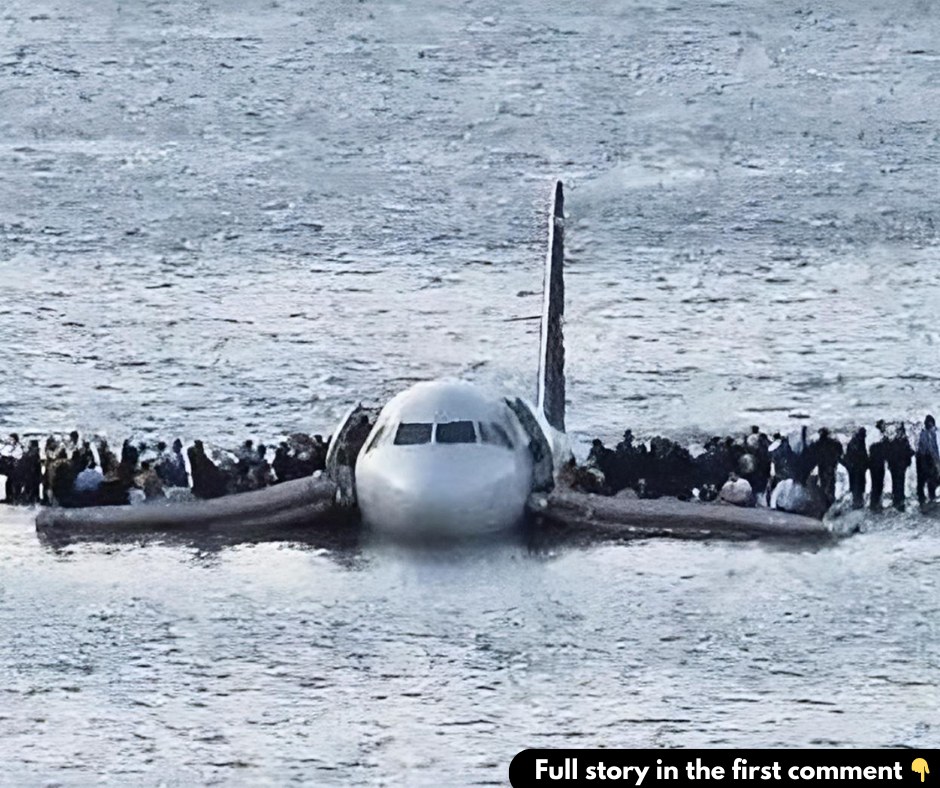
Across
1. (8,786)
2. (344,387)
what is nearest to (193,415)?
(344,387)

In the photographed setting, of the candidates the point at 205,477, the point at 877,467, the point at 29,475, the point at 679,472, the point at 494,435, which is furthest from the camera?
the point at 29,475

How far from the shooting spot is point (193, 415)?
60.8m

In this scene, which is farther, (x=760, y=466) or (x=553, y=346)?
(x=553, y=346)

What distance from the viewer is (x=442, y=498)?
1574 inches

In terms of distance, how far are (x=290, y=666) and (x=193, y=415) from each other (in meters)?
23.9

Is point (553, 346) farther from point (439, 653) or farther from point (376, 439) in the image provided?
point (439, 653)

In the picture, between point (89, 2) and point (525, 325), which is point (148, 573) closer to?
point (525, 325)

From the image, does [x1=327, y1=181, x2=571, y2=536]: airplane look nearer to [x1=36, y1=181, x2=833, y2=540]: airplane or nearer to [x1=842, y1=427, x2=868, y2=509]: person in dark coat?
[x1=36, y1=181, x2=833, y2=540]: airplane

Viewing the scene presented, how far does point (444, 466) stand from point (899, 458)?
35.3ft

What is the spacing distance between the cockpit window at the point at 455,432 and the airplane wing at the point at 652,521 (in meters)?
2.45

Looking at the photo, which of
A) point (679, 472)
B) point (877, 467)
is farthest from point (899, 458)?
point (679, 472)

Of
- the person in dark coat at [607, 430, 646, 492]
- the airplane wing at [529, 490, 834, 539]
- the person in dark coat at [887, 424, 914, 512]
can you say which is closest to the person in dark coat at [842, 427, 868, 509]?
the person in dark coat at [887, 424, 914, 512]

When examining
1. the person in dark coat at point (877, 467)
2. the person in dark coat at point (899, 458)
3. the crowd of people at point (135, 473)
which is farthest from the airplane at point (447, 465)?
the person in dark coat at point (899, 458)

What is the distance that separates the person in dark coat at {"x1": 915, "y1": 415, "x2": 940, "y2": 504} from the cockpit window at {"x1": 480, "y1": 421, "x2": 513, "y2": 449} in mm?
9583
